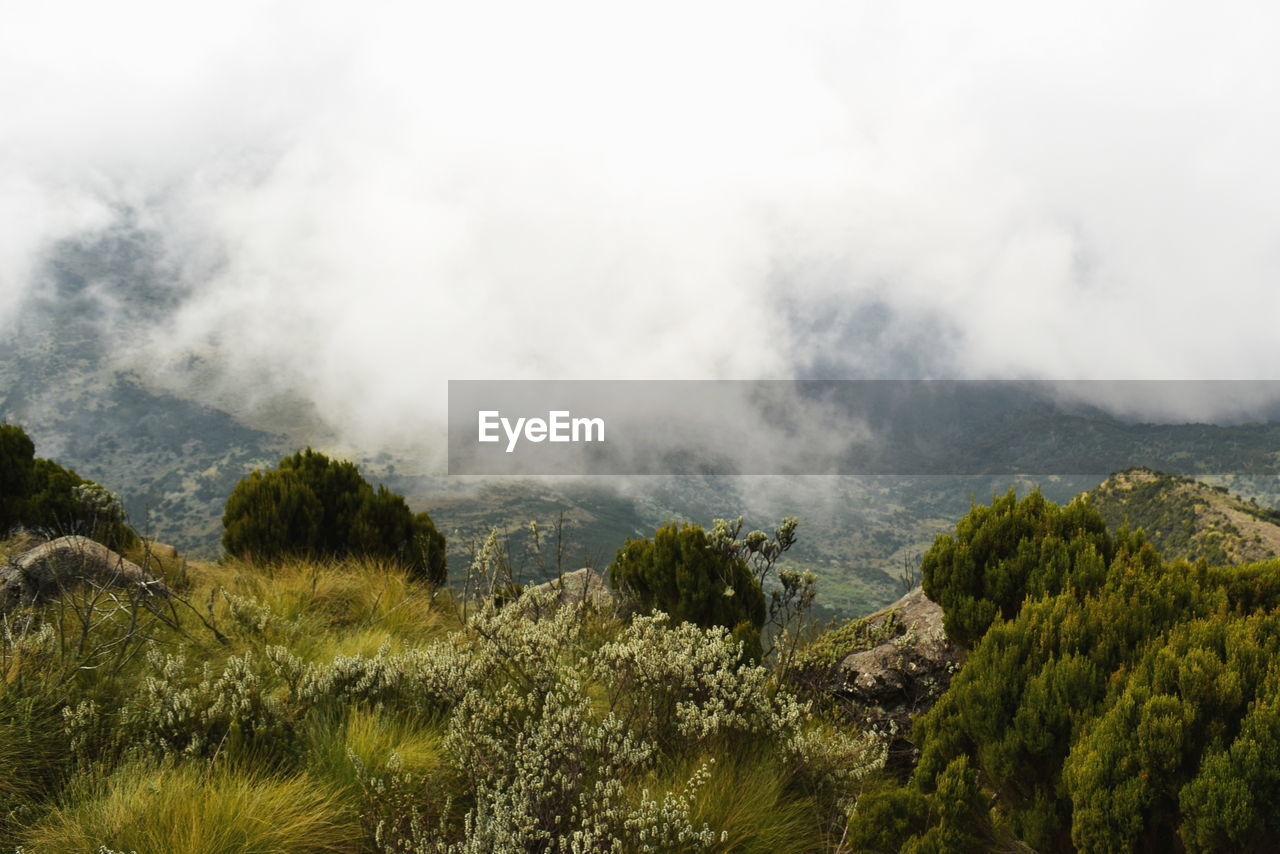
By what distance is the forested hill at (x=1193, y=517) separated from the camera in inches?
3388

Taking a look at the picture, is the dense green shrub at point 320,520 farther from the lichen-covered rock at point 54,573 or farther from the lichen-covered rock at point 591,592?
the lichen-covered rock at point 54,573

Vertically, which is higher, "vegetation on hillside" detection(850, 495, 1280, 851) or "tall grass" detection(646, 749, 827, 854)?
"vegetation on hillside" detection(850, 495, 1280, 851)

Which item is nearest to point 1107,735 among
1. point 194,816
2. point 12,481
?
point 194,816

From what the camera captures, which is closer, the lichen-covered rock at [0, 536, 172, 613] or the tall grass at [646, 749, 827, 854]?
the tall grass at [646, 749, 827, 854]

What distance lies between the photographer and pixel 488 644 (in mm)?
5613

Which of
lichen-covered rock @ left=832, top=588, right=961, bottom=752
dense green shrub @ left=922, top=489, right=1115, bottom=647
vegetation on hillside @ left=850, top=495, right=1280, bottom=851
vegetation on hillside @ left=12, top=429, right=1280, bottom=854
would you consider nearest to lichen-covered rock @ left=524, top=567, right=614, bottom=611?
vegetation on hillside @ left=12, top=429, right=1280, bottom=854

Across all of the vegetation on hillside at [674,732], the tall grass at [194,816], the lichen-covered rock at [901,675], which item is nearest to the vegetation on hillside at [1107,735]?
the vegetation on hillside at [674,732]

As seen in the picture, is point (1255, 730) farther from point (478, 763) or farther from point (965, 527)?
point (478, 763)

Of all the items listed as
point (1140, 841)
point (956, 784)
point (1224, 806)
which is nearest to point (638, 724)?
point (956, 784)

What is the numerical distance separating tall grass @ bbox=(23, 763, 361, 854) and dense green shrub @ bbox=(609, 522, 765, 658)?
203 inches

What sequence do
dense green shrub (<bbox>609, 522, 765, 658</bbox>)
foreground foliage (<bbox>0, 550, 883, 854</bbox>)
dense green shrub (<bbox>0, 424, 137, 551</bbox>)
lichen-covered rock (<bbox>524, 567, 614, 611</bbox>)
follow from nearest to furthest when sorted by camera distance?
1. foreground foliage (<bbox>0, 550, 883, 854</bbox>)
2. dense green shrub (<bbox>609, 522, 765, 658</bbox>)
3. lichen-covered rock (<bbox>524, 567, 614, 611</bbox>)
4. dense green shrub (<bbox>0, 424, 137, 551</bbox>)

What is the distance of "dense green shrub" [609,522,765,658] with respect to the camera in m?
9.21

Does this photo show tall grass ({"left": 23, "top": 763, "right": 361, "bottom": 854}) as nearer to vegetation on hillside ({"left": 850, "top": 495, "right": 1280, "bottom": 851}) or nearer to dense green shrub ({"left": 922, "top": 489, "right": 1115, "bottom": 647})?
vegetation on hillside ({"left": 850, "top": 495, "right": 1280, "bottom": 851})

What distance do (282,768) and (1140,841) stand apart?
5630mm
